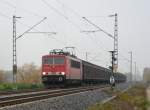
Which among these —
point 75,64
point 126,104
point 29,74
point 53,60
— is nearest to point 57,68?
point 53,60

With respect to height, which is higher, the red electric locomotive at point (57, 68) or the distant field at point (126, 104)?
the red electric locomotive at point (57, 68)

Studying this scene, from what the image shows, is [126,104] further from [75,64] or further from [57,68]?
[75,64]

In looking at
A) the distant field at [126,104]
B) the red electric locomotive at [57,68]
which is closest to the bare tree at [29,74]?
the red electric locomotive at [57,68]

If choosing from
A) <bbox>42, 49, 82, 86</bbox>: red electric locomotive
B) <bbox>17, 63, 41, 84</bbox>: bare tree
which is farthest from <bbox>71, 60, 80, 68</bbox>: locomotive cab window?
<bbox>17, 63, 41, 84</bbox>: bare tree

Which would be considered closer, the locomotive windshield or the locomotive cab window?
the locomotive windshield

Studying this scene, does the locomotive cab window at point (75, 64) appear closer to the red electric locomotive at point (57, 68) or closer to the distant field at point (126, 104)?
the red electric locomotive at point (57, 68)

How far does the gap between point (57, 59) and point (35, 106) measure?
24.8m

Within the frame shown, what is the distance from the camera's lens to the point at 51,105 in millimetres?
18234

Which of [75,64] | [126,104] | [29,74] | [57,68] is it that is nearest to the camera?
[126,104]

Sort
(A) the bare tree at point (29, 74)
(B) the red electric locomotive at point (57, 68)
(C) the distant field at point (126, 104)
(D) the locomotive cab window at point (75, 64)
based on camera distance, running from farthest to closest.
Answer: (A) the bare tree at point (29, 74), (D) the locomotive cab window at point (75, 64), (B) the red electric locomotive at point (57, 68), (C) the distant field at point (126, 104)

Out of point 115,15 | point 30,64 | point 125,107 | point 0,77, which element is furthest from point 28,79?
point 125,107

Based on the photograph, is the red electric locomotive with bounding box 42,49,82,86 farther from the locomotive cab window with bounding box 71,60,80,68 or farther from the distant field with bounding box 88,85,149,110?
the distant field with bounding box 88,85,149,110

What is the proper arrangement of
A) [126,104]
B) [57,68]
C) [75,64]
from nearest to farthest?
[126,104] < [57,68] < [75,64]

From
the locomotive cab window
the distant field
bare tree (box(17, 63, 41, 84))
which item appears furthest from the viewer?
bare tree (box(17, 63, 41, 84))
